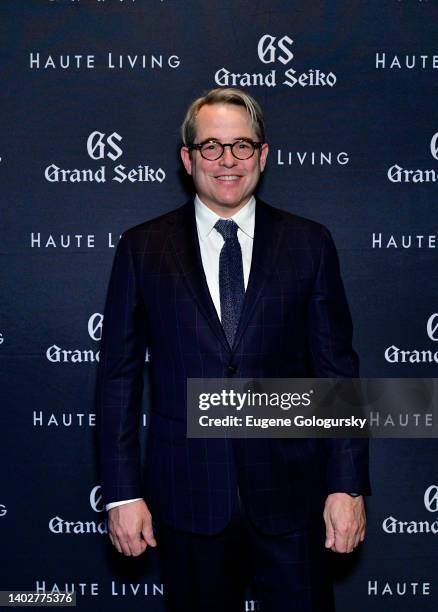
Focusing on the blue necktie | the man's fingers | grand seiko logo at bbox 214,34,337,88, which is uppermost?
grand seiko logo at bbox 214,34,337,88

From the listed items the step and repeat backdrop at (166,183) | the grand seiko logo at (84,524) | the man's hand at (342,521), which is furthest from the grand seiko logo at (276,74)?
the grand seiko logo at (84,524)

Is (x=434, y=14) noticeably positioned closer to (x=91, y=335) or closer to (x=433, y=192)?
(x=433, y=192)

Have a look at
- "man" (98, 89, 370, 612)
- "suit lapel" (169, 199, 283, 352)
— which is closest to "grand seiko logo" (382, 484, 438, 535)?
Answer: "man" (98, 89, 370, 612)

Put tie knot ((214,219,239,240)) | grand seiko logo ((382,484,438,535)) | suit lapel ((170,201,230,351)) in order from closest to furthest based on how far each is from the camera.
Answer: suit lapel ((170,201,230,351)), tie knot ((214,219,239,240)), grand seiko logo ((382,484,438,535))

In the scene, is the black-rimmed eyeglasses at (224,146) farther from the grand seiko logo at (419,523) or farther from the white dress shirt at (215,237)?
the grand seiko logo at (419,523)

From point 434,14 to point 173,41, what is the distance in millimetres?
887

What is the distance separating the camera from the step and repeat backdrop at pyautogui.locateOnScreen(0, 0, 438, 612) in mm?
2457

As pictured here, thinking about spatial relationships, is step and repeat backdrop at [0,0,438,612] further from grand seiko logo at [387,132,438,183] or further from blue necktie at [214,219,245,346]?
blue necktie at [214,219,245,346]

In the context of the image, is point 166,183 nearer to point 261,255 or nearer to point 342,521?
point 261,255

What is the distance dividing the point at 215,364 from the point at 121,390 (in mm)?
258

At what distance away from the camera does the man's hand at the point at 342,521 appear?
1.83m

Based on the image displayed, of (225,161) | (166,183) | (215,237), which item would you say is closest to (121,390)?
(215,237)

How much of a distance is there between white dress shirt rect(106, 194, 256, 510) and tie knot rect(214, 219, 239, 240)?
0.01m

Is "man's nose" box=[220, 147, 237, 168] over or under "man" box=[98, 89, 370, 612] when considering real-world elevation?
over
